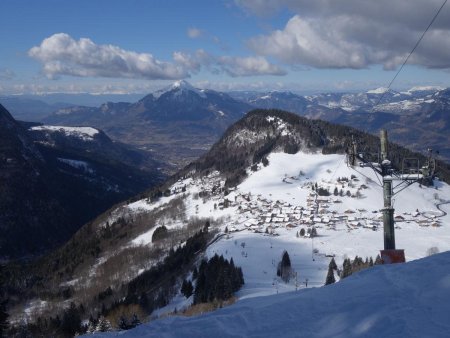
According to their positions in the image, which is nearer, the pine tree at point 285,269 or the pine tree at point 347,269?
the pine tree at point 347,269

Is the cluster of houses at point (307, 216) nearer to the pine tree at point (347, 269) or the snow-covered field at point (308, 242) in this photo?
the snow-covered field at point (308, 242)

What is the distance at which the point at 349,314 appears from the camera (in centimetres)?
1281

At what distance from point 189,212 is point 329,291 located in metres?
147

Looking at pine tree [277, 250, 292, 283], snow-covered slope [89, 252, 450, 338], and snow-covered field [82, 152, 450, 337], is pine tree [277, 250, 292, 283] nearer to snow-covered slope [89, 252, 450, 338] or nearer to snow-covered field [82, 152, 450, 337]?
snow-covered field [82, 152, 450, 337]

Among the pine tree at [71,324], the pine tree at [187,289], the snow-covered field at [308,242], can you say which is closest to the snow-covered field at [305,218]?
the snow-covered field at [308,242]

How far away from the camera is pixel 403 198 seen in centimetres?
14038

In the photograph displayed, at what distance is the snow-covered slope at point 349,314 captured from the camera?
11617 millimetres

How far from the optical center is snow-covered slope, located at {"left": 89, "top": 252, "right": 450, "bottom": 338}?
38.1 ft

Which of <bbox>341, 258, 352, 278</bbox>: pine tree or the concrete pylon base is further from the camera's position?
<bbox>341, 258, 352, 278</bbox>: pine tree

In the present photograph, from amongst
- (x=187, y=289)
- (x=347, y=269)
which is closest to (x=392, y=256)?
(x=347, y=269)

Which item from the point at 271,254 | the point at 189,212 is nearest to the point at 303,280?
the point at 271,254

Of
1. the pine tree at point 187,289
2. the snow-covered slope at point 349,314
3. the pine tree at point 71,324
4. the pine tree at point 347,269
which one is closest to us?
the snow-covered slope at point 349,314

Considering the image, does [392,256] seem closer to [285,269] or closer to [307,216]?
[285,269]

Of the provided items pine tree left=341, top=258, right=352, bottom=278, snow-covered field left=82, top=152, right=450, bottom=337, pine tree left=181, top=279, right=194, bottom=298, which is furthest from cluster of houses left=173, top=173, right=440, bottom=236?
pine tree left=181, top=279, right=194, bottom=298
